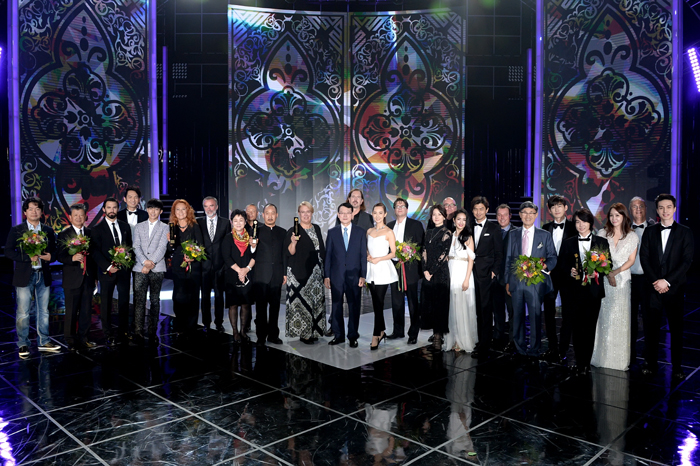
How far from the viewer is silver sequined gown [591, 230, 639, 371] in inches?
186

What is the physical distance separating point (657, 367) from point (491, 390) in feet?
5.56

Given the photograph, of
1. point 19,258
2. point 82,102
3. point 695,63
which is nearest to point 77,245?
point 19,258

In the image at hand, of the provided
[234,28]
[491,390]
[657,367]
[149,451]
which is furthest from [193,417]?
[234,28]

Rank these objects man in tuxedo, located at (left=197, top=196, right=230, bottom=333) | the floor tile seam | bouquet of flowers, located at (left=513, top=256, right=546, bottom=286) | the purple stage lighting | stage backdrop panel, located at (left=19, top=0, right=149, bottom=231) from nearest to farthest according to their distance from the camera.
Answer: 1. the floor tile seam
2. bouquet of flowers, located at (left=513, top=256, right=546, bottom=286)
3. man in tuxedo, located at (left=197, top=196, right=230, bottom=333)
4. the purple stage lighting
5. stage backdrop panel, located at (left=19, top=0, right=149, bottom=231)

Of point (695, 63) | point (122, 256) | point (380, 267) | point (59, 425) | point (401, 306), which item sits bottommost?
point (59, 425)

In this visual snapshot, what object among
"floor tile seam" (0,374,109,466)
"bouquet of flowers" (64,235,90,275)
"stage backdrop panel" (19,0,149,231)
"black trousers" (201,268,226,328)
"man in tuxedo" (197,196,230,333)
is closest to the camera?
"floor tile seam" (0,374,109,466)

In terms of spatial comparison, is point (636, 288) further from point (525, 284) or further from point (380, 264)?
point (380, 264)

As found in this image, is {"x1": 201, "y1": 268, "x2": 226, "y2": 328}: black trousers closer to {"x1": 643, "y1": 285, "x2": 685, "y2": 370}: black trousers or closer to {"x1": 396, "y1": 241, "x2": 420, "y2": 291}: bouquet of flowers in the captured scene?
{"x1": 396, "y1": 241, "x2": 420, "y2": 291}: bouquet of flowers

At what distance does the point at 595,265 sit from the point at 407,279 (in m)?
1.99

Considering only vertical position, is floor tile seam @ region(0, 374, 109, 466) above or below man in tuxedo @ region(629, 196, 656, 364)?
below

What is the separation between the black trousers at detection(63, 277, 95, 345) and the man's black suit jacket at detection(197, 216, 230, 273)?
46.0 inches

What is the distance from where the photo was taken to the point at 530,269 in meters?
4.86

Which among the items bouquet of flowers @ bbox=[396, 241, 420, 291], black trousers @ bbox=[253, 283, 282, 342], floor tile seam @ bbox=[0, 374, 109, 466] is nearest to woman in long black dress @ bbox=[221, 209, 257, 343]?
black trousers @ bbox=[253, 283, 282, 342]

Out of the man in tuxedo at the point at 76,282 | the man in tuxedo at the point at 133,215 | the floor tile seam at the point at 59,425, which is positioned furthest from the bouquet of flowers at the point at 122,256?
the floor tile seam at the point at 59,425
